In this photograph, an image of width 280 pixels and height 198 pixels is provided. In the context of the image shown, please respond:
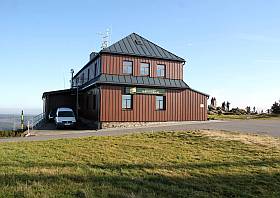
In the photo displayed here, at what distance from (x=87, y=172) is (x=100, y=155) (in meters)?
3.05

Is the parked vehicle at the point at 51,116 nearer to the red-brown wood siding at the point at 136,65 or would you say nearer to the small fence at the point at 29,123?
the small fence at the point at 29,123

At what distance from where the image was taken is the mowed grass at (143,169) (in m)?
7.82

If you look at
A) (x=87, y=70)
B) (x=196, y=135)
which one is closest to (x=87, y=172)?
(x=196, y=135)

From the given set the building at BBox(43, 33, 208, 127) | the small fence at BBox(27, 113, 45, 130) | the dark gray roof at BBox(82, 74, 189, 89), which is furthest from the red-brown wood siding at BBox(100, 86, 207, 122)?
the small fence at BBox(27, 113, 45, 130)

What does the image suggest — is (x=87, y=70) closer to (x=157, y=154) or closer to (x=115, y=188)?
(x=157, y=154)

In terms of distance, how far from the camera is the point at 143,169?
10.3m

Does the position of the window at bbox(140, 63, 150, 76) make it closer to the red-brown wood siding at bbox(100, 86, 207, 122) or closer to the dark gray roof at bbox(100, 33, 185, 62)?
the dark gray roof at bbox(100, 33, 185, 62)

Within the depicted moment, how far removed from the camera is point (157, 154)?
1308 centimetres

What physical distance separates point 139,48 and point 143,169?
22198 mm

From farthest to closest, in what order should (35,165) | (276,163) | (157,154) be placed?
(157,154), (276,163), (35,165)

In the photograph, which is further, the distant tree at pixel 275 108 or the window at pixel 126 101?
the distant tree at pixel 275 108

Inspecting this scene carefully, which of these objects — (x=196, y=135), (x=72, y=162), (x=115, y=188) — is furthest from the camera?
(x=196, y=135)

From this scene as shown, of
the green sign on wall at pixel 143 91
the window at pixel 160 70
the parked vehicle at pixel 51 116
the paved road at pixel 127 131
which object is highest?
the window at pixel 160 70

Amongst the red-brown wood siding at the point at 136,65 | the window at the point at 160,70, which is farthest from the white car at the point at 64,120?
the window at the point at 160,70
